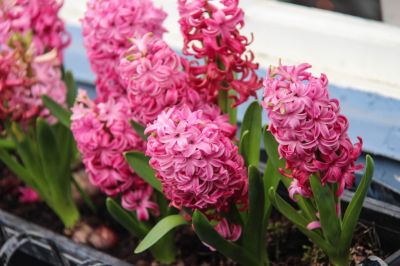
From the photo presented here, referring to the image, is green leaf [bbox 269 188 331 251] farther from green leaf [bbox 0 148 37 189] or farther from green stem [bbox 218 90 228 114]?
green leaf [bbox 0 148 37 189]

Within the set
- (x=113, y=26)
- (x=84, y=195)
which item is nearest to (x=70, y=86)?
(x=84, y=195)

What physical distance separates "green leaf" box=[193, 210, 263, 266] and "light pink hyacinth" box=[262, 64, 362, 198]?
7.1 inches

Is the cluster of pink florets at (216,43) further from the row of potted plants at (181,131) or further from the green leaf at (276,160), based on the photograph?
the green leaf at (276,160)

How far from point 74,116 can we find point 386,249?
0.70 metres

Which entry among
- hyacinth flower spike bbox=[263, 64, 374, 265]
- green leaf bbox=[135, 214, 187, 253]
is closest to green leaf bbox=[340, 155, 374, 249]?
hyacinth flower spike bbox=[263, 64, 374, 265]

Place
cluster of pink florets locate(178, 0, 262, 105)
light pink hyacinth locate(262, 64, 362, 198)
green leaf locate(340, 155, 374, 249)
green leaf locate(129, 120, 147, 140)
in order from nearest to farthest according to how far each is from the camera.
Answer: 1. light pink hyacinth locate(262, 64, 362, 198)
2. green leaf locate(340, 155, 374, 249)
3. cluster of pink florets locate(178, 0, 262, 105)
4. green leaf locate(129, 120, 147, 140)

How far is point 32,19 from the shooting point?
187 cm

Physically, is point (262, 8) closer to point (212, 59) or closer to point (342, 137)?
point (212, 59)

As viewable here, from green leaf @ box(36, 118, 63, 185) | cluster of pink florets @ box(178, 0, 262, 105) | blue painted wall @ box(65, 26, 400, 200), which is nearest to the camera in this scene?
cluster of pink florets @ box(178, 0, 262, 105)

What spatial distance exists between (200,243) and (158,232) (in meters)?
0.39

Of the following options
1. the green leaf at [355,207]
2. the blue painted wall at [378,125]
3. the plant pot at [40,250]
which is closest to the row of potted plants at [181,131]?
the green leaf at [355,207]

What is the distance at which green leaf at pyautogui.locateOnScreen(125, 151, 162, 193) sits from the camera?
1.55 metres

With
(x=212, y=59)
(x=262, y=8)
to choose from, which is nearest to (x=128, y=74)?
(x=212, y=59)

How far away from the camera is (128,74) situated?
148cm
